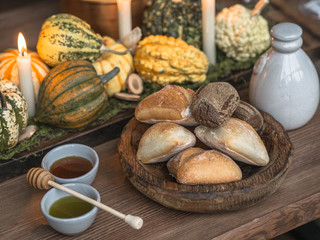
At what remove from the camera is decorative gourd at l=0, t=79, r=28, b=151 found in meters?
1.19

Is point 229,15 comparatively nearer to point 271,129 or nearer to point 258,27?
point 258,27

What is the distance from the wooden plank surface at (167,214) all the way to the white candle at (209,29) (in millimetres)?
473

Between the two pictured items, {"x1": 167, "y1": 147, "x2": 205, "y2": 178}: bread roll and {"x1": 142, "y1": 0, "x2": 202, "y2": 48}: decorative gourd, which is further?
{"x1": 142, "y1": 0, "x2": 202, "y2": 48}: decorative gourd

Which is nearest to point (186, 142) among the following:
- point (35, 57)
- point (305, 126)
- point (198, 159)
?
point (198, 159)

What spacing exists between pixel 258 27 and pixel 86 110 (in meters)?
0.64

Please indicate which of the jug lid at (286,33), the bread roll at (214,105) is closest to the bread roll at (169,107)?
the bread roll at (214,105)

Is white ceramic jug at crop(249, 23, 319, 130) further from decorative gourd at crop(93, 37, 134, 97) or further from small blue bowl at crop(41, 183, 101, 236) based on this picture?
small blue bowl at crop(41, 183, 101, 236)

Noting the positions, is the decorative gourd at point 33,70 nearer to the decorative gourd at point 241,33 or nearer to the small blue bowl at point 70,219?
the small blue bowl at point 70,219

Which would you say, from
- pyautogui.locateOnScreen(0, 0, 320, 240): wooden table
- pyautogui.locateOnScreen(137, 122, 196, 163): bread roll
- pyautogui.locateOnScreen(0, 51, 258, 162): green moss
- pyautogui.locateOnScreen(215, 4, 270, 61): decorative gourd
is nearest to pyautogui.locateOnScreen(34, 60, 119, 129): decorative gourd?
pyautogui.locateOnScreen(0, 51, 258, 162): green moss

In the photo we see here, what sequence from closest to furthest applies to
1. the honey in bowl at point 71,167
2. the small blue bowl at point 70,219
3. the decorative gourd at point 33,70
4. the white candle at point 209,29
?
1. the small blue bowl at point 70,219
2. the honey in bowl at point 71,167
3. the decorative gourd at point 33,70
4. the white candle at point 209,29

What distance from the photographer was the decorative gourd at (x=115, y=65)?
4.68 ft

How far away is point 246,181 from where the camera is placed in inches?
40.9

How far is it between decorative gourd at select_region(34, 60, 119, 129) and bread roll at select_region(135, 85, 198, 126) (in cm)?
17

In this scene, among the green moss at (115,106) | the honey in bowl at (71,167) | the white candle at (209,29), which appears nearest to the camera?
the honey in bowl at (71,167)
